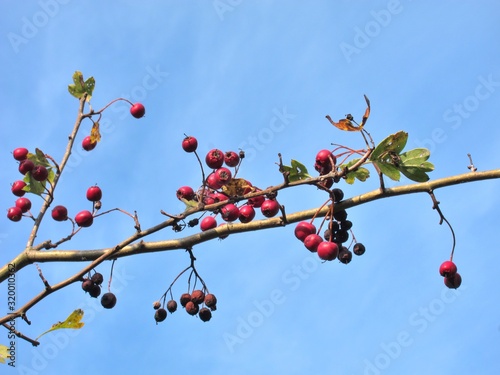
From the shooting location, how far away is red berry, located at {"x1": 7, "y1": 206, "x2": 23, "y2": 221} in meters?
4.87

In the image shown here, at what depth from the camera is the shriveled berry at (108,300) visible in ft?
14.0

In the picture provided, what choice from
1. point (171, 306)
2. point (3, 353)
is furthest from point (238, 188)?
point (3, 353)

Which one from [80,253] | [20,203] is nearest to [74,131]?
[20,203]

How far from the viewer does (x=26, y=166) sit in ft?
15.1

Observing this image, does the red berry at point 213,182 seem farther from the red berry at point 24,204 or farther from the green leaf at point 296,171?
the red berry at point 24,204

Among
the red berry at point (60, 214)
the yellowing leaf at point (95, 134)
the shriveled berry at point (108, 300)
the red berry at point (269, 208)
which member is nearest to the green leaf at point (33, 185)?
the red berry at point (60, 214)

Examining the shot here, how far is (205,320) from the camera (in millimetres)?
4367

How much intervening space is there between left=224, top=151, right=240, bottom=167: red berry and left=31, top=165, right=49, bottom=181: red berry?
1.47 meters

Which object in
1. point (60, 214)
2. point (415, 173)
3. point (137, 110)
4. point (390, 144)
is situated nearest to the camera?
point (390, 144)

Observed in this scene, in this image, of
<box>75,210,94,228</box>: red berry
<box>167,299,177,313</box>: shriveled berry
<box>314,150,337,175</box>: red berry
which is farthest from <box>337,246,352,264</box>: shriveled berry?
<box>75,210,94,228</box>: red berry

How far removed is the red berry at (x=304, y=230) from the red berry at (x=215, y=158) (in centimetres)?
67

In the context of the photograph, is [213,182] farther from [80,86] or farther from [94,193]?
[80,86]

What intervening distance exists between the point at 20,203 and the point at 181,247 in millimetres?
2019

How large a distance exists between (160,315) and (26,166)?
155 centimetres
